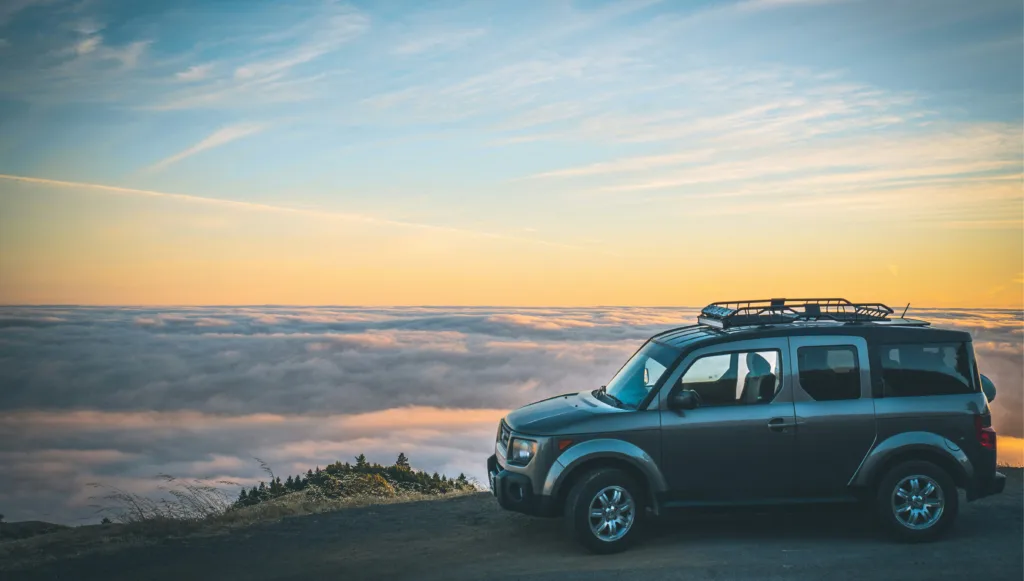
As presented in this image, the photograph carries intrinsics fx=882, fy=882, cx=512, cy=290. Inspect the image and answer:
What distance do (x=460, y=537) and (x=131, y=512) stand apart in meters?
4.34

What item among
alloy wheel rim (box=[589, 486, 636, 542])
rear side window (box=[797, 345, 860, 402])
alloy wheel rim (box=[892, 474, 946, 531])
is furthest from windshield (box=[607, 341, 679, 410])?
alloy wheel rim (box=[892, 474, 946, 531])

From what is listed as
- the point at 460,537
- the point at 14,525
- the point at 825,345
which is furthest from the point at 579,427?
the point at 14,525

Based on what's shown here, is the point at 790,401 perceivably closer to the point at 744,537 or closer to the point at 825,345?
the point at 825,345

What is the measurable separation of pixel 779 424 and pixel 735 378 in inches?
25.0

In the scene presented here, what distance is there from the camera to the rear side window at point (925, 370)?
9.31 metres

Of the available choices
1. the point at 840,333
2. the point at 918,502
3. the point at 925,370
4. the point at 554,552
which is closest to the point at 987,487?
the point at 918,502

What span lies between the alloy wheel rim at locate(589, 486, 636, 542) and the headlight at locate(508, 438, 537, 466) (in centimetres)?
79

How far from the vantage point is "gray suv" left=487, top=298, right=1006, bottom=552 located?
8.84 meters

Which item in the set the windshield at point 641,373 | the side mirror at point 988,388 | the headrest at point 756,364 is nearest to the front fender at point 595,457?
the windshield at point 641,373

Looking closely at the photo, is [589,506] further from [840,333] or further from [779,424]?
[840,333]

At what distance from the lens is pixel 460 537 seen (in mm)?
9898

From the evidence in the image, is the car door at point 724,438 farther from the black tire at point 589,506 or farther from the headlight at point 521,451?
the headlight at point 521,451

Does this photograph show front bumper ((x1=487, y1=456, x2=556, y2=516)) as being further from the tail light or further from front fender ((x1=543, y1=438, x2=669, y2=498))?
the tail light

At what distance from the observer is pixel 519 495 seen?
29.8 ft
